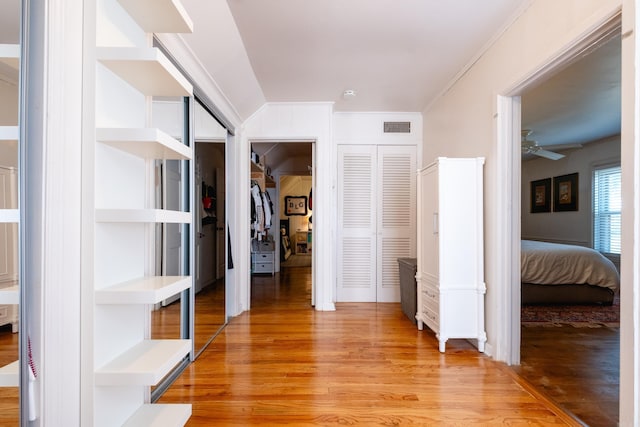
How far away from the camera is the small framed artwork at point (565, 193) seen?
5.93 metres

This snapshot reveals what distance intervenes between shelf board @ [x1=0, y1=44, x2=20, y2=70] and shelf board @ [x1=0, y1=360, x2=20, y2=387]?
32.8 inches

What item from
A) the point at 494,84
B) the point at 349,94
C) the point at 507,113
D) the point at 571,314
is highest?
the point at 349,94

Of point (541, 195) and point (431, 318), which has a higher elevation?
point (541, 195)

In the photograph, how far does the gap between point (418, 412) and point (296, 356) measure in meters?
1.02

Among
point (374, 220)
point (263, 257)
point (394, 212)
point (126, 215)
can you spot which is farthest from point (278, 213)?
point (126, 215)

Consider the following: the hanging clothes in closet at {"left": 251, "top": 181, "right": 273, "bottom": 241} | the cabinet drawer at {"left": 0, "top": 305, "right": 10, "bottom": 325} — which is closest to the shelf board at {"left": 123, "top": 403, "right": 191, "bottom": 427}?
the cabinet drawer at {"left": 0, "top": 305, "right": 10, "bottom": 325}

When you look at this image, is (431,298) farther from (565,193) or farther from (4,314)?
(565,193)

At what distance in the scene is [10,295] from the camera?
2.92 feet

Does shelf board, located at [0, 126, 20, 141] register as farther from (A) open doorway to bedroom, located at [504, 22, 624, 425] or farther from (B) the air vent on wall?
(B) the air vent on wall

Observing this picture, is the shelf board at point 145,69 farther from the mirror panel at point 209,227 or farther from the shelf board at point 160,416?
Answer: the shelf board at point 160,416

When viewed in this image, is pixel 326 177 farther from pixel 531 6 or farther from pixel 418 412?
pixel 418 412

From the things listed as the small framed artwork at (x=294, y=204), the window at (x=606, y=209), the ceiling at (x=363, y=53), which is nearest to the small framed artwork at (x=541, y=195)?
the window at (x=606, y=209)

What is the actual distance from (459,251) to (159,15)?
8.21 feet

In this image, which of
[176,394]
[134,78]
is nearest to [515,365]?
[176,394]
